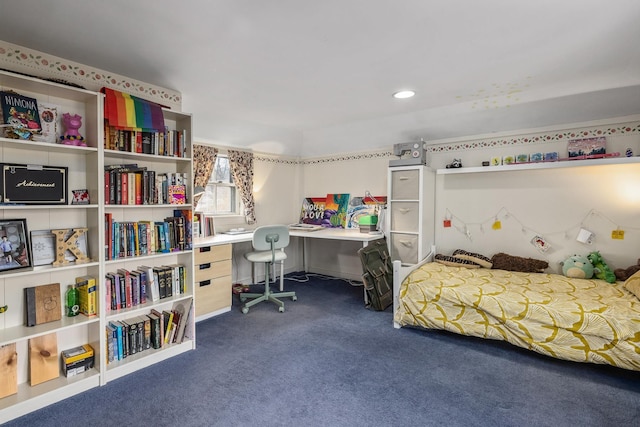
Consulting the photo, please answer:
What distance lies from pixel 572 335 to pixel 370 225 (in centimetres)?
217

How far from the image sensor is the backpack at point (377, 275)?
135 inches

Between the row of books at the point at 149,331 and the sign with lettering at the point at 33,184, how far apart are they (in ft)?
3.05

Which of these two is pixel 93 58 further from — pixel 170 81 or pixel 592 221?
pixel 592 221

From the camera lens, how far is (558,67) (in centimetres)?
232

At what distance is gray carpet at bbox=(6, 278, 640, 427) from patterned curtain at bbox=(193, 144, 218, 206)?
1.68 m

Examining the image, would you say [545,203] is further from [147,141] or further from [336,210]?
[147,141]

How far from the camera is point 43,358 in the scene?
201 centimetres

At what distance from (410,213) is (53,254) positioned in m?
3.08

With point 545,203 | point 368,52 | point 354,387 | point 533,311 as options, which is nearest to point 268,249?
A: point 354,387

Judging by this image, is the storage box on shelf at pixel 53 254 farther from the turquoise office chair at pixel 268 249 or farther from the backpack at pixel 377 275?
the backpack at pixel 377 275

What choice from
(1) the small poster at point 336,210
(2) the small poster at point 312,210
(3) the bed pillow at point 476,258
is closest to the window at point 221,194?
(2) the small poster at point 312,210

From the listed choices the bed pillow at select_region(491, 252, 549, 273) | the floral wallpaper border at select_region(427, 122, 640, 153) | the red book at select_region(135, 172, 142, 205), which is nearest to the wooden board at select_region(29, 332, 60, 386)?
the red book at select_region(135, 172, 142, 205)

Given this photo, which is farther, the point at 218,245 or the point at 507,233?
the point at 507,233

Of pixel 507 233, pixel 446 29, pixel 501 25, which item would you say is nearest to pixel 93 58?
pixel 446 29
